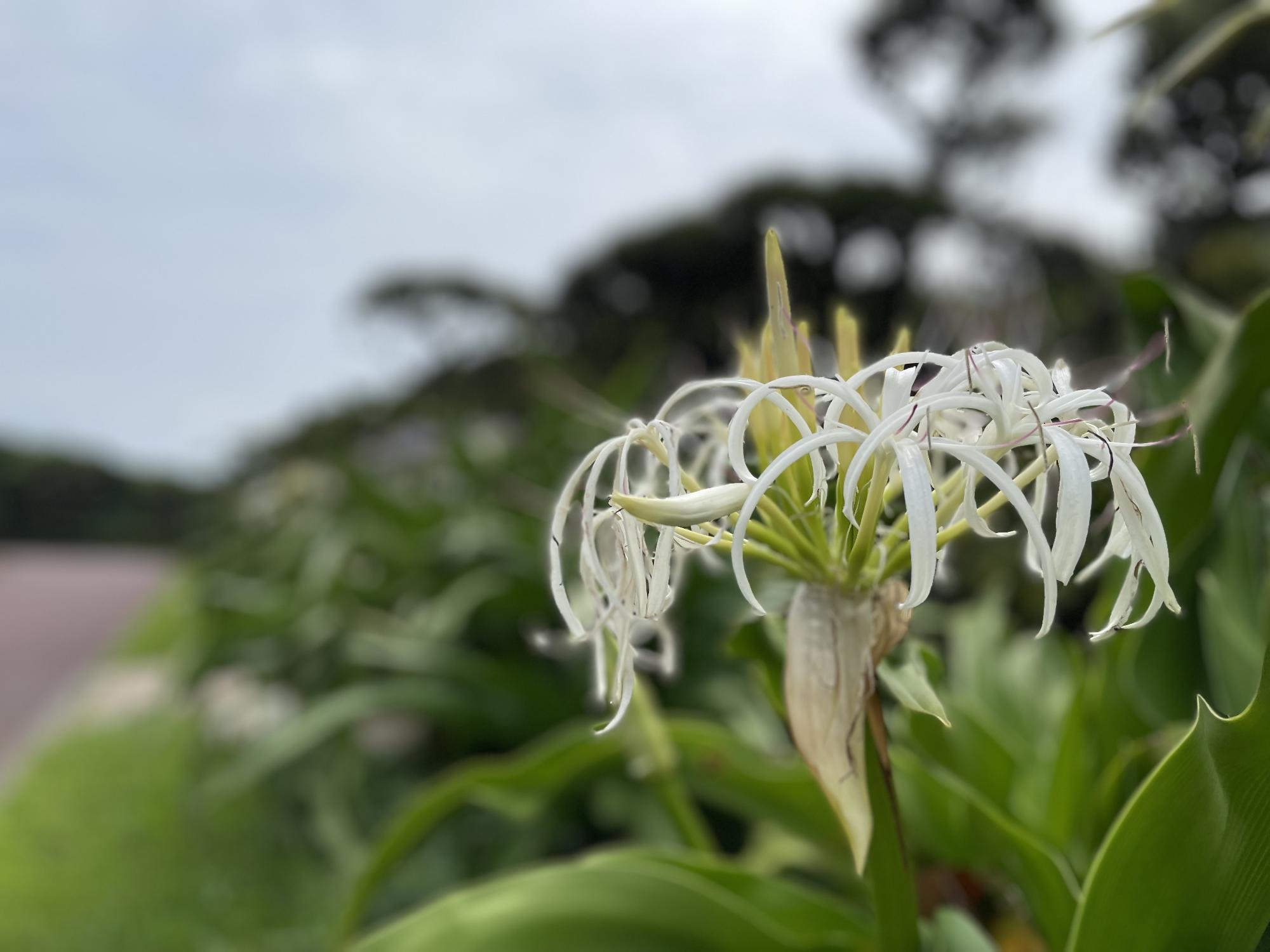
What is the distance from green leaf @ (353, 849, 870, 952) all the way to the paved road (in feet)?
11.4

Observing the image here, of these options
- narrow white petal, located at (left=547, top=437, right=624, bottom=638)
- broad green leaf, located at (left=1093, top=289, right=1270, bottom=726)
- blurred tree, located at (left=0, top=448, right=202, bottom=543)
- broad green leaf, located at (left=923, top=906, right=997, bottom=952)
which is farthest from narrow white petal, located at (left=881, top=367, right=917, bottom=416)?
blurred tree, located at (left=0, top=448, right=202, bottom=543)

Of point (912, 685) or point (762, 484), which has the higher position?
point (762, 484)

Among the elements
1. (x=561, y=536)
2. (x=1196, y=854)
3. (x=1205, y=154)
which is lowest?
(x=1205, y=154)

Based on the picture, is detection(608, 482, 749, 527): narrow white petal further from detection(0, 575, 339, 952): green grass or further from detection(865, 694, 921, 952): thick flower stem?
detection(0, 575, 339, 952): green grass

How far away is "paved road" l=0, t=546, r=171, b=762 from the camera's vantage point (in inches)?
173

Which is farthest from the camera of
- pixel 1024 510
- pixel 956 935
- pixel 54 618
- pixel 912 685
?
pixel 54 618

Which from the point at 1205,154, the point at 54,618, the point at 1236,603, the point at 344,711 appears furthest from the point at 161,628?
the point at 1205,154

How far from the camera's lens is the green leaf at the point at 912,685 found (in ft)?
1.37

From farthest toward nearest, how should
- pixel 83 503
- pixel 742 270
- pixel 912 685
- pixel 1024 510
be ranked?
pixel 83 503, pixel 742 270, pixel 912 685, pixel 1024 510

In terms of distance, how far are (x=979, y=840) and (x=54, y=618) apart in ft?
24.0

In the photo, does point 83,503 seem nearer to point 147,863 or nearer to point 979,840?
point 147,863

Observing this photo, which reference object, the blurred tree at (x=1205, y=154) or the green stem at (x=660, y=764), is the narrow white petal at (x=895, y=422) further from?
the blurred tree at (x=1205, y=154)

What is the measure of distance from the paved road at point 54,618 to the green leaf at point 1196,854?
3.83 metres

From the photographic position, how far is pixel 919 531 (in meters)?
0.35
